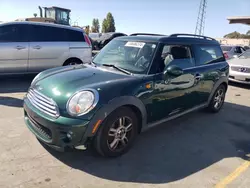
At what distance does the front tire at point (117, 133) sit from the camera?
3.00 metres

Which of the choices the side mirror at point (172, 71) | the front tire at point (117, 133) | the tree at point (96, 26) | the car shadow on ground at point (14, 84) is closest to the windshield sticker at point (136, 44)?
the side mirror at point (172, 71)

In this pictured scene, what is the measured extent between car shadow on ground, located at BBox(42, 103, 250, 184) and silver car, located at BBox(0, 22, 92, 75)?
420 cm

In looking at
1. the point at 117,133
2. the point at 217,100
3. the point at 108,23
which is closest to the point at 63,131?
the point at 117,133

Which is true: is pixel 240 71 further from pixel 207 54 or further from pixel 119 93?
pixel 119 93

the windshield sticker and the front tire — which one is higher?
the windshield sticker

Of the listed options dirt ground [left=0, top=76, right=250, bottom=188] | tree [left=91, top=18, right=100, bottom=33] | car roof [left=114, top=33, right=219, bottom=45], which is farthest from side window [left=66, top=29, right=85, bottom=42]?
tree [left=91, top=18, right=100, bottom=33]

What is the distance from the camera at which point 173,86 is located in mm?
3871

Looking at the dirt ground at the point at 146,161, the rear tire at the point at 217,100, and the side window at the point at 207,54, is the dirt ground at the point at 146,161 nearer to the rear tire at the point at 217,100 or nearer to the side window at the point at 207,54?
the rear tire at the point at 217,100

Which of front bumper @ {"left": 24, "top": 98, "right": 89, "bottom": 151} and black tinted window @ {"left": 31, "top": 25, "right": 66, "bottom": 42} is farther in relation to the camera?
black tinted window @ {"left": 31, "top": 25, "right": 66, "bottom": 42}

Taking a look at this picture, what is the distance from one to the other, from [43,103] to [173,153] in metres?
1.95

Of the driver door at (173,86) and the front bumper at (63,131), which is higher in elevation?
the driver door at (173,86)

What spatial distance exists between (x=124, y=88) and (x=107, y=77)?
351mm

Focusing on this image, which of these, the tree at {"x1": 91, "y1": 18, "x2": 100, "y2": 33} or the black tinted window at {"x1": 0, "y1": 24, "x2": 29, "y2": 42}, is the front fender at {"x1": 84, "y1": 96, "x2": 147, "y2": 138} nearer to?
the black tinted window at {"x1": 0, "y1": 24, "x2": 29, "y2": 42}

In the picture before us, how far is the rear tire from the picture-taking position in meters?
5.28
